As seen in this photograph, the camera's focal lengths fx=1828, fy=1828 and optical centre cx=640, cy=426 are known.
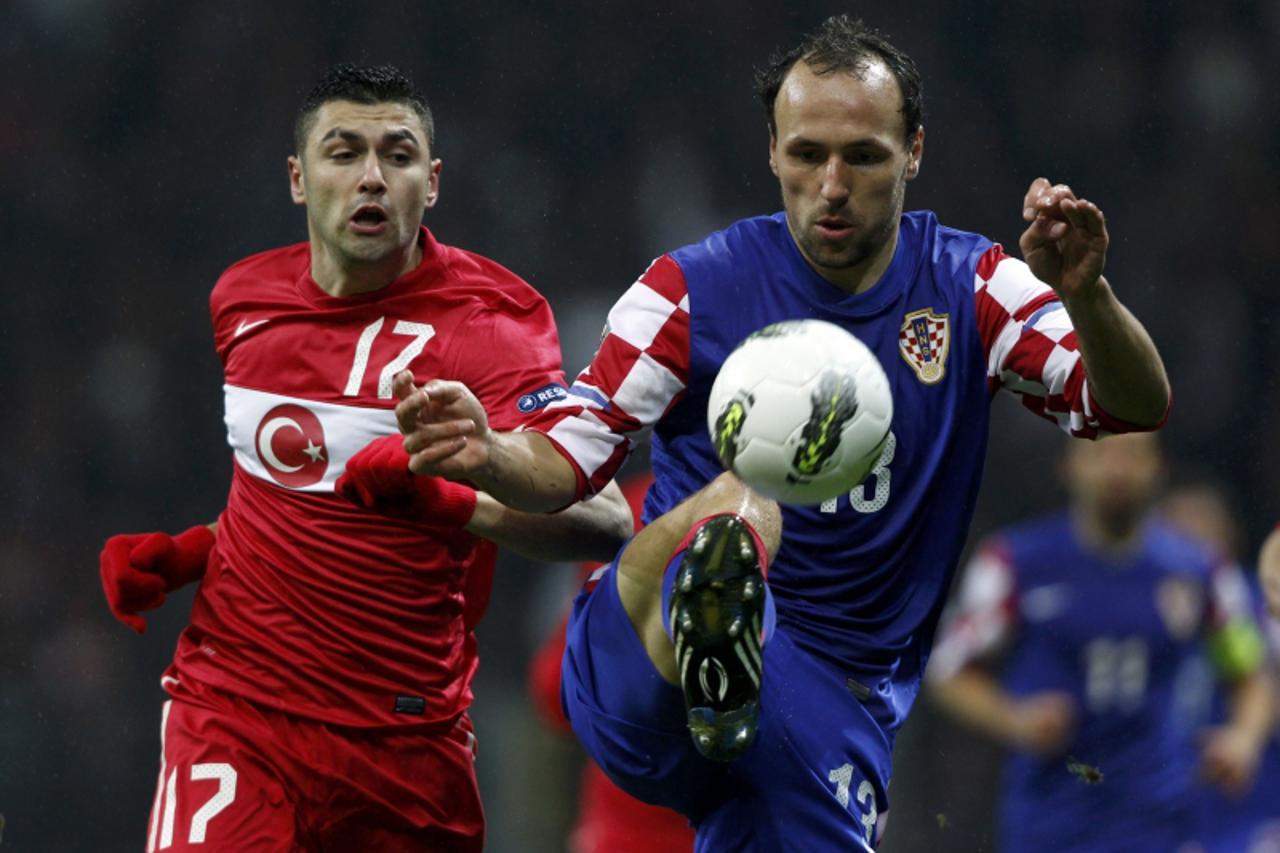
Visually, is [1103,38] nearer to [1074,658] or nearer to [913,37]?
[913,37]

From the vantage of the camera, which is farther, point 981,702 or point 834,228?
point 981,702

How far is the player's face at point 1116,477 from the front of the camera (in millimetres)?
5656

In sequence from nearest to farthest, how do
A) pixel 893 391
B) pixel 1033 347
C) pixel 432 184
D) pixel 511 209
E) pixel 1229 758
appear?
pixel 1033 347 → pixel 893 391 → pixel 432 184 → pixel 1229 758 → pixel 511 209

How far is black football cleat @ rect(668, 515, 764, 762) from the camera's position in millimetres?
2838

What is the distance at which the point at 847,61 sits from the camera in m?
3.43

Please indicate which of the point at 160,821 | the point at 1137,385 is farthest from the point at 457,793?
the point at 1137,385

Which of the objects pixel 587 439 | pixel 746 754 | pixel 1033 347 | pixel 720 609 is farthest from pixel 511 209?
pixel 720 609

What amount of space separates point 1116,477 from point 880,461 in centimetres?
249

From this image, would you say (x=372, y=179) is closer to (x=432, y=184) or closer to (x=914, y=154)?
(x=432, y=184)

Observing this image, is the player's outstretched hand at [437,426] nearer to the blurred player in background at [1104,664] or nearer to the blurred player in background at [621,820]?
the blurred player in background at [621,820]

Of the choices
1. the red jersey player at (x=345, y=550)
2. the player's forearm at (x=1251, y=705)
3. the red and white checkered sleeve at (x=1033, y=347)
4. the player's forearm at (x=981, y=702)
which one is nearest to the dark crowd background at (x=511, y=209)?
the player's forearm at (x=981, y=702)

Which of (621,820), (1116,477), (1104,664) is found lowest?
(621,820)

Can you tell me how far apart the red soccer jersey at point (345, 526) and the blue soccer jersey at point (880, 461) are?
0.30 m

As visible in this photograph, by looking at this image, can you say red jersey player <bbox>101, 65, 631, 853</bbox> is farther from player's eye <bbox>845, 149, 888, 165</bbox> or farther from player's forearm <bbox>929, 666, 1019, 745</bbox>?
player's forearm <bbox>929, 666, 1019, 745</bbox>
